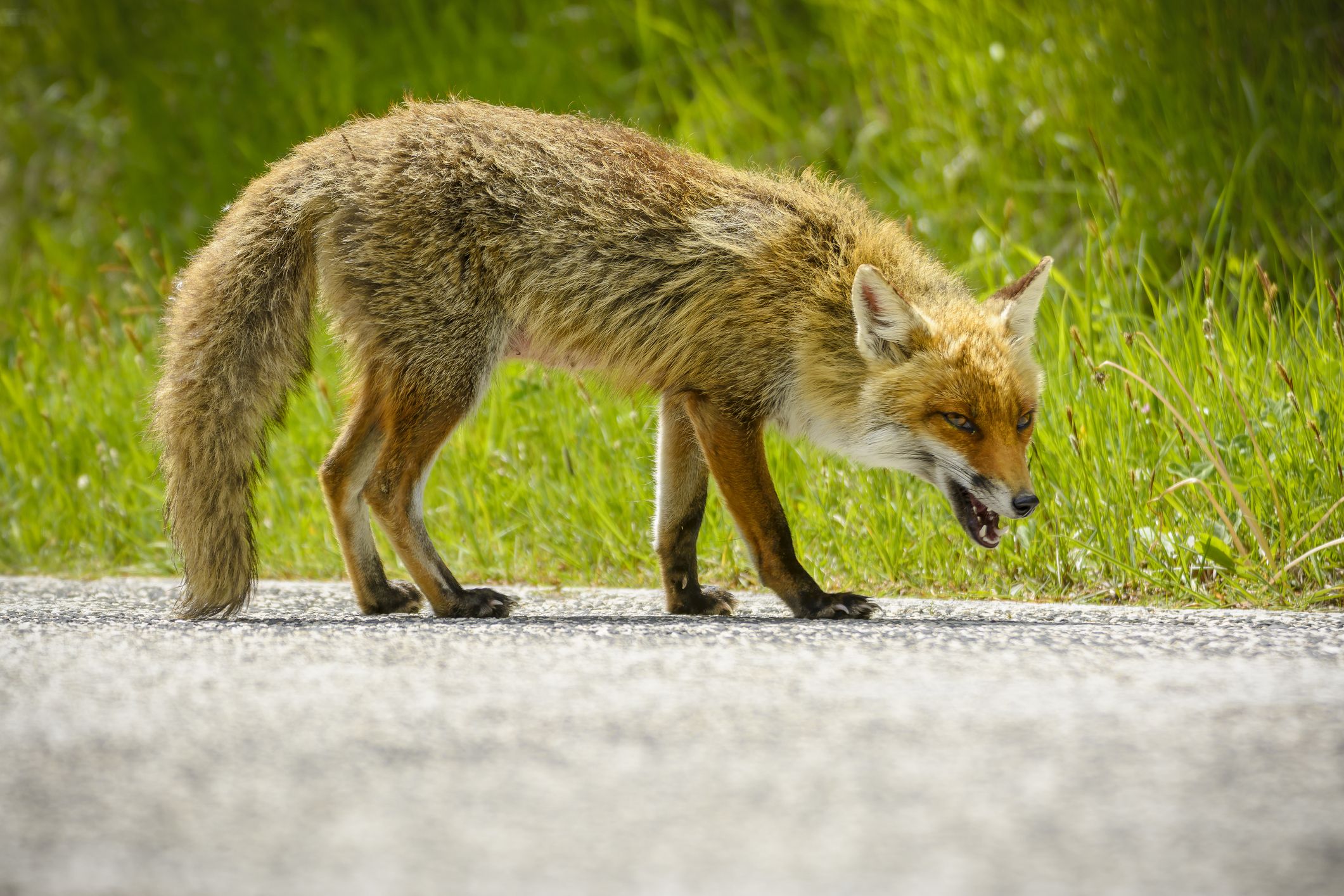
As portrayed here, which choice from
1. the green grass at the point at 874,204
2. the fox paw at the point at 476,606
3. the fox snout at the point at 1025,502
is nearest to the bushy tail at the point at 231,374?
the fox paw at the point at 476,606

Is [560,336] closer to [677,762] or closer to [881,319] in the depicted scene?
[881,319]

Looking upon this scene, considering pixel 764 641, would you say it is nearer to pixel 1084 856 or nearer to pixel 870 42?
pixel 1084 856

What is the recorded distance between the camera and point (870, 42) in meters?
9.69

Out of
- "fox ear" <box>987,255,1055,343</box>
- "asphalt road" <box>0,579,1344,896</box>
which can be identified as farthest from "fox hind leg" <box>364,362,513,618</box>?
"fox ear" <box>987,255,1055,343</box>

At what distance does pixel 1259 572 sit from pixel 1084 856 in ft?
10.7

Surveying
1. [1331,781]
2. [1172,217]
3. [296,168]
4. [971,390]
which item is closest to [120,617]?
[296,168]

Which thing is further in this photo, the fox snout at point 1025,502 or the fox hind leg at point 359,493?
the fox hind leg at point 359,493

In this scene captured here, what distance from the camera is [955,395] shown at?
5.07 meters

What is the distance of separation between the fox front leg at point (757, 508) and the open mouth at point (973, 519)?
1.62ft

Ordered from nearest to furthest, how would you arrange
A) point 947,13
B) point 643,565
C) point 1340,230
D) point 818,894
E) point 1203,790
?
point 818,894
point 1203,790
point 643,565
point 1340,230
point 947,13

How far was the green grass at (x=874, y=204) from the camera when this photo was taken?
18.6ft

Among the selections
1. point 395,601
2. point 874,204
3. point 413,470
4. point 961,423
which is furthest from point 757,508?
point 874,204

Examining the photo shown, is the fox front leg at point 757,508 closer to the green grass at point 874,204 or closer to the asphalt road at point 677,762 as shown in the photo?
the green grass at point 874,204

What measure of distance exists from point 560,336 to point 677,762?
3.12m
